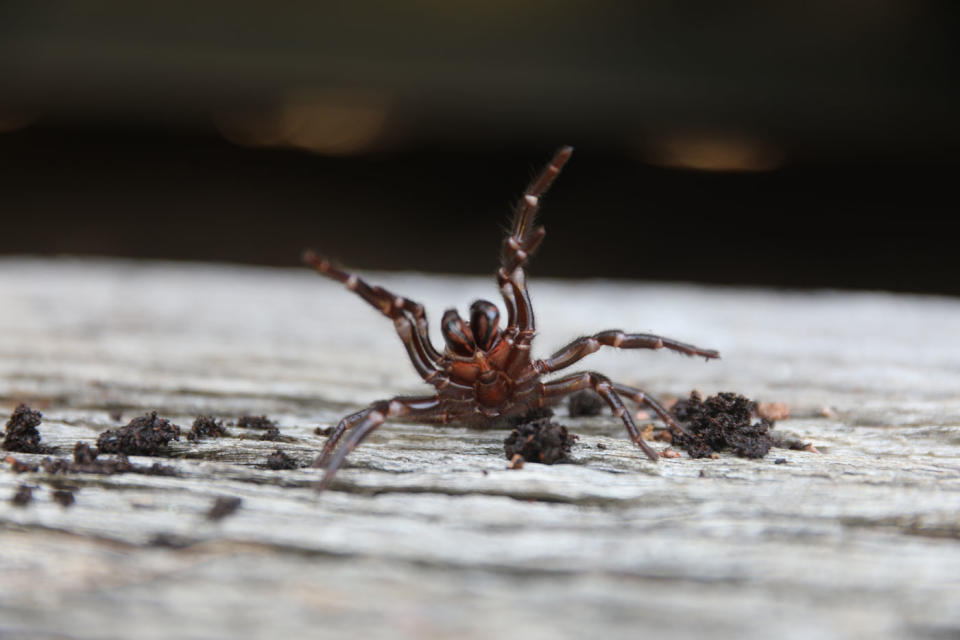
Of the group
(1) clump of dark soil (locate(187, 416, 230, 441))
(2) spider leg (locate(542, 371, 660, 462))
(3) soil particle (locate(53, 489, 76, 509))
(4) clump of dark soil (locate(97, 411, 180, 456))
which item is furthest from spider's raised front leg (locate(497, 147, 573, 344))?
(3) soil particle (locate(53, 489, 76, 509))

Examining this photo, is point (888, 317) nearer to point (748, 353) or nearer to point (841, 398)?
point (748, 353)

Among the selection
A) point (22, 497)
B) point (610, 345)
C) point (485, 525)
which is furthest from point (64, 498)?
point (610, 345)

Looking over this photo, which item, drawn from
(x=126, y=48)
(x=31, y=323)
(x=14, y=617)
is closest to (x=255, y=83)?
(x=126, y=48)

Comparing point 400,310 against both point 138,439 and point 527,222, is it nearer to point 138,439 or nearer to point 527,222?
point 527,222

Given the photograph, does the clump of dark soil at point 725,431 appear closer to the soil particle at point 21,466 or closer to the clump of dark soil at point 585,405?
the clump of dark soil at point 585,405

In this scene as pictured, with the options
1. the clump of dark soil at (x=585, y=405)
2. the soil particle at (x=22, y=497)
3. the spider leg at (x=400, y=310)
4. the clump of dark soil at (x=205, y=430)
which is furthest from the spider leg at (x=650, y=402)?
the soil particle at (x=22, y=497)
